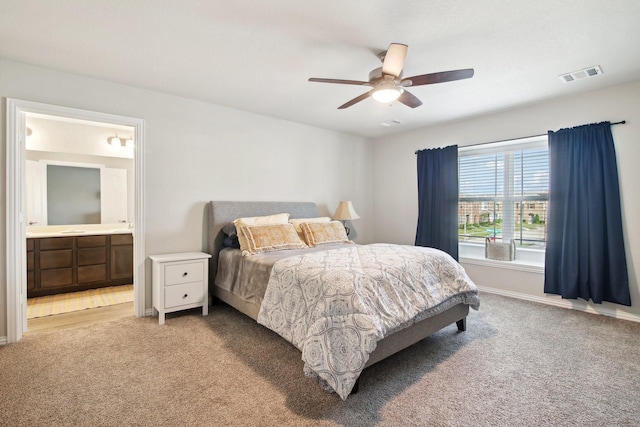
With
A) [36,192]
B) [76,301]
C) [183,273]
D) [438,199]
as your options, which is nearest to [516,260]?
[438,199]

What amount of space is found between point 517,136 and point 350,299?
347 centimetres

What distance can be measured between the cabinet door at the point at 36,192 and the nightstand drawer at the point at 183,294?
277 cm

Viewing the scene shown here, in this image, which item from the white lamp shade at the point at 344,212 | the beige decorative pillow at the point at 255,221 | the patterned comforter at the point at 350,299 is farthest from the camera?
the white lamp shade at the point at 344,212

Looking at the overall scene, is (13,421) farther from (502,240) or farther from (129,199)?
(502,240)

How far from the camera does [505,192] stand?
433 cm

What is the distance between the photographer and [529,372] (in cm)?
220

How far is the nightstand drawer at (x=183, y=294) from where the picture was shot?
123 inches

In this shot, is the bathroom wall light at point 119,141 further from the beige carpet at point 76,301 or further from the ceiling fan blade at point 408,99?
the ceiling fan blade at point 408,99

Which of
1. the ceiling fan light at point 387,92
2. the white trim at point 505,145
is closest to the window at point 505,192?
the white trim at point 505,145

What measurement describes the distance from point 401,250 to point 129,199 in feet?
14.5

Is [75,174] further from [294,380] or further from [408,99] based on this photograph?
[408,99]

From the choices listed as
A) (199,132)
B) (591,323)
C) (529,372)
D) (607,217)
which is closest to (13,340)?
(199,132)

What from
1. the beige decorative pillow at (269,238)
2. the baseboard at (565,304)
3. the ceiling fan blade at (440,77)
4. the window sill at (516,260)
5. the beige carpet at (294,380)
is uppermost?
the ceiling fan blade at (440,77)

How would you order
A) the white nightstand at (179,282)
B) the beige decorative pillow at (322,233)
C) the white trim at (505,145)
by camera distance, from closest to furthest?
the white nightstand at (179,282) → the beige decorative pillow at (322,233) → the white trim at (505,145)
